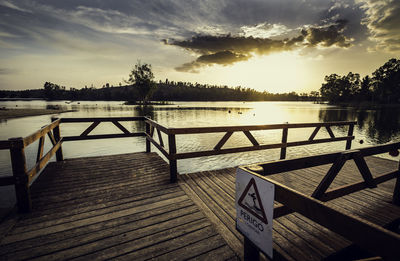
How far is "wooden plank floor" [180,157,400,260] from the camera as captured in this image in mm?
2984

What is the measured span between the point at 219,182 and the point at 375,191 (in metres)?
4.23

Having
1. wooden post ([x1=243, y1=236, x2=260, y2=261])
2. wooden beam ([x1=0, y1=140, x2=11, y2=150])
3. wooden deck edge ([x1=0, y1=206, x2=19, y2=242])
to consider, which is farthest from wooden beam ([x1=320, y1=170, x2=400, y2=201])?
wooden beam ([x1=0, y1=140, x2=11, y2=150])

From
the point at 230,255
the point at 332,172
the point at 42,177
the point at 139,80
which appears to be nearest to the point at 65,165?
the point at 42,177

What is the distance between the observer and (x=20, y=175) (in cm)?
381

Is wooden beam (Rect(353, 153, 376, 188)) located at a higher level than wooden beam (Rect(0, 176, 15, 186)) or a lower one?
higher

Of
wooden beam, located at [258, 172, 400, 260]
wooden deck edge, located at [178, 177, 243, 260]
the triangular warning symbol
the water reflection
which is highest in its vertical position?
wooden beam, located at [258, 172, 400, 260]

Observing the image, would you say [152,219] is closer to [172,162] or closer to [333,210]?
[172,162]

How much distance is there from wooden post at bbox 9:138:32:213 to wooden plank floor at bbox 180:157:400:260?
3.52 metres

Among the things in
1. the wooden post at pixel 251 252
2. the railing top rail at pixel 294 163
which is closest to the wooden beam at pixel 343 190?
the railing top rail at pixel 294 163

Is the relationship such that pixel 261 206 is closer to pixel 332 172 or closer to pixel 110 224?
pixel 332 172

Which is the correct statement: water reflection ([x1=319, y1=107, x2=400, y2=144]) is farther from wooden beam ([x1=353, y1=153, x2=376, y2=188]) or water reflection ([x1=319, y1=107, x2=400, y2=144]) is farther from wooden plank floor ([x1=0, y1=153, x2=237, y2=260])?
wooden plank floor ([x1=0, y1=153, x2=237, y2=260])

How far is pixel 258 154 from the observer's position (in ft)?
52.6

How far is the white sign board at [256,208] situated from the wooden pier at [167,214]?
171 mm

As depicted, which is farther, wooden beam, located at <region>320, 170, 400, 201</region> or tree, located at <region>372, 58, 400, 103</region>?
tree, located at <region>372, 58, 400, 103</region>
